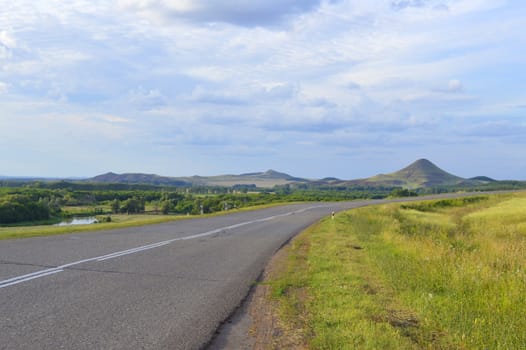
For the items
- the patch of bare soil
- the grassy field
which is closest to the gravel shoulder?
the patch of bare soil

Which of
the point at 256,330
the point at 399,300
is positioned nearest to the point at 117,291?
the point at 256,330

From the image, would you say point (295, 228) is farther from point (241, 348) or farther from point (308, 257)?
point (241, 348)

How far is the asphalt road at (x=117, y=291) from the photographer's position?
5535 mm

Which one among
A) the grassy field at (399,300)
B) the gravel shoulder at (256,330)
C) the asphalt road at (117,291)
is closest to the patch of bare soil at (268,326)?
the gravel shoulder at (256,330)

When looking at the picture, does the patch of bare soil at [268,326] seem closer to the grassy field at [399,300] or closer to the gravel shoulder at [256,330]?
the gravel shoulder at [256,330]

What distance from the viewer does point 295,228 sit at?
23.0 m

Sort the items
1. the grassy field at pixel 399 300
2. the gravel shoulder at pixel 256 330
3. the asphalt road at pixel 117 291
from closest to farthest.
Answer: the asphalt road at pixel 117 291, the gravel shoulder at pixel 256 330, the grassy field at pixel 399 300

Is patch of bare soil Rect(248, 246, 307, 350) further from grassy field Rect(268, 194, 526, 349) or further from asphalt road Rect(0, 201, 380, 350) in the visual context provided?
asphalt road Rect(0, 201, 380, 350)

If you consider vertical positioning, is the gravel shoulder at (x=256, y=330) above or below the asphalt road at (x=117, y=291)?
below

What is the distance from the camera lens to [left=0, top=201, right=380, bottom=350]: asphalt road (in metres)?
5.54

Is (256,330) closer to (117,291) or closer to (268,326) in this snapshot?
(268,326)

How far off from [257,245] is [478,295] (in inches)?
334

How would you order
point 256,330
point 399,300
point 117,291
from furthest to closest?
1. point 399,300
2. point 117,291
3. point 256,330

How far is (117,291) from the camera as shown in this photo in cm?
773
